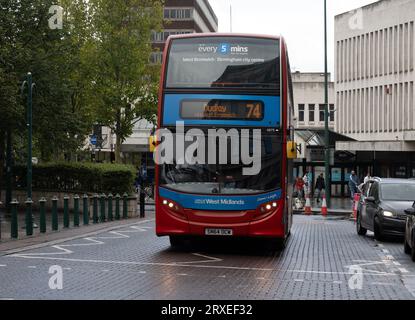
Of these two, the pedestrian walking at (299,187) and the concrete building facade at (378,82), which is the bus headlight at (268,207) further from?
the concrete building facade at (378,82)

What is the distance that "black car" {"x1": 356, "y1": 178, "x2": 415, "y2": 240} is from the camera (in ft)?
64.0

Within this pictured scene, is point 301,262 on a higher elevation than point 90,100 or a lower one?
lower

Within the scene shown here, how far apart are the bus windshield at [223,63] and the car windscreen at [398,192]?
648cm

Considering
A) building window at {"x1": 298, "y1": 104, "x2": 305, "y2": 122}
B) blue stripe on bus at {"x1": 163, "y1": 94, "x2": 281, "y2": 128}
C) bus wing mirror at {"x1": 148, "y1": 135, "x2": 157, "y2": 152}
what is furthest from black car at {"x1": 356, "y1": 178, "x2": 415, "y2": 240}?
building window at {"x1": 298, "y1": 104, "x2": 305, "y2": 122}

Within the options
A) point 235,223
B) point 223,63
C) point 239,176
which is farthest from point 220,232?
point 223,63

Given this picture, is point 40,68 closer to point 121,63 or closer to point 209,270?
point 121,63

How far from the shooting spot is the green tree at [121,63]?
41375mm

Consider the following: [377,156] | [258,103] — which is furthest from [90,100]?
[258,103]

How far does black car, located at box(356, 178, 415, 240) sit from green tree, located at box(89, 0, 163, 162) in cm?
2120

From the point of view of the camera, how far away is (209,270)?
43.1ft

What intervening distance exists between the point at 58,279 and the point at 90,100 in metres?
31.0

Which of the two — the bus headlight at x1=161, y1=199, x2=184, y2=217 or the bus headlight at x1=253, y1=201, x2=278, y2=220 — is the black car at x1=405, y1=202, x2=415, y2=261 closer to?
the bus headlight at x1=253, y1=201, x2=278, y2=220

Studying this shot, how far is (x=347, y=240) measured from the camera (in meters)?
20.7
